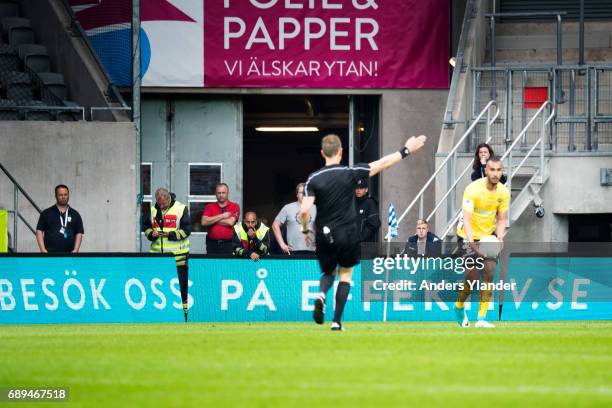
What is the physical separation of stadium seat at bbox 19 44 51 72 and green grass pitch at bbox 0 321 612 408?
12.2m

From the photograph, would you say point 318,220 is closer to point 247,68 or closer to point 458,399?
point 458,399

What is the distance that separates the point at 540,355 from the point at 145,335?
4814 millimetres

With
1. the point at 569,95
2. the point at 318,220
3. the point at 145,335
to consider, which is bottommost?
the point at 145,335

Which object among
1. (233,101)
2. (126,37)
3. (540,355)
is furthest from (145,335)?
(233,101)

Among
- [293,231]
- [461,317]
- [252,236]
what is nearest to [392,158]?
[461,317]

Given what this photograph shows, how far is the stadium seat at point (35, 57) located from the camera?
26.6m

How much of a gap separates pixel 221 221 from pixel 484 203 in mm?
6731

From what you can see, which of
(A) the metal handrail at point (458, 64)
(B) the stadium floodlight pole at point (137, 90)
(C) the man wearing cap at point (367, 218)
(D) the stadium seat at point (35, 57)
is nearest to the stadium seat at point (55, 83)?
(D) the stadium seat at point (35, 57)

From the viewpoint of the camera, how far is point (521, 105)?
26.2 meters

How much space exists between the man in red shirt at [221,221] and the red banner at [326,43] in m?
5.57

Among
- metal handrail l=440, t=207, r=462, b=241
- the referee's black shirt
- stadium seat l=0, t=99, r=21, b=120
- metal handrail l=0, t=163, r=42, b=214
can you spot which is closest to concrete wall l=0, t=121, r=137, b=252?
→ stadium seat l=0, t=99, r=21, b=120

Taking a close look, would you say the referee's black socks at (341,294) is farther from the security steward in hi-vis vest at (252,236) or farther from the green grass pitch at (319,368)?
the security steward in hi-vis vest at (252,236)

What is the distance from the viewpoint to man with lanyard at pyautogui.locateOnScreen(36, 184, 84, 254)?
848 inches

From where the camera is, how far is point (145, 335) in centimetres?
1512
